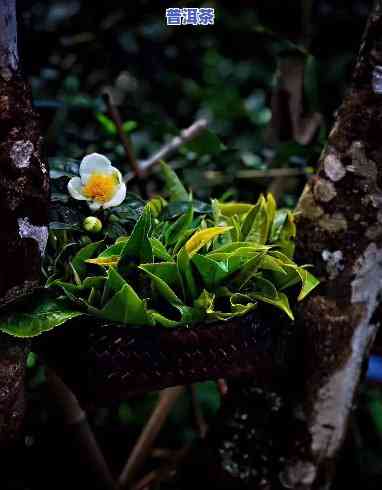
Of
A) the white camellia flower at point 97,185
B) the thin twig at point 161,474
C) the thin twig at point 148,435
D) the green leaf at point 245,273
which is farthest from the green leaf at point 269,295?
the thin twig at point 161,474

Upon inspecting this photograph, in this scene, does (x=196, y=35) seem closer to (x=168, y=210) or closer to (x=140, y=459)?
(x=168, y=210)

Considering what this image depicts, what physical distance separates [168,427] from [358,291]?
3.18ft

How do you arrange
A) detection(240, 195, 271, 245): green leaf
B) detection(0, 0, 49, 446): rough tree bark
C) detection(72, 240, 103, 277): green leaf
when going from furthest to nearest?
detection(240, 195, 271, 245): green leaf < detection(72, 240, 103, 277): green leaf < detection(0, 0, 49, 446): rough tree bark

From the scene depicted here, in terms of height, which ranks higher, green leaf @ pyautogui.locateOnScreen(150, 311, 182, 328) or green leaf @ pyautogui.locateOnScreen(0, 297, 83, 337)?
green leaf @ pyautogui.locateOnScreen(0, 297, 83, 337)

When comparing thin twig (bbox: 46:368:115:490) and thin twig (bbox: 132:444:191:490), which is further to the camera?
thin twig (bbox: 132:444:191:490)

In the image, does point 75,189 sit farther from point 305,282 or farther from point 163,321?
point 305,282

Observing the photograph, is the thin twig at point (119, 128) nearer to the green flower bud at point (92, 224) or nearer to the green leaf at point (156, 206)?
the green leaf at point (156, 206)

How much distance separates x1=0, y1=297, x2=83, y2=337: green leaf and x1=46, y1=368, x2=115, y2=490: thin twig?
27 centimetres

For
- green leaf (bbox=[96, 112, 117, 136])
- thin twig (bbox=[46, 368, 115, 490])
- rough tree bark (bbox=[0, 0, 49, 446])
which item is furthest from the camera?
green leaf (bbox=[96, 112, 117, 136])

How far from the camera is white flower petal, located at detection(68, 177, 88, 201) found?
0.79 metres

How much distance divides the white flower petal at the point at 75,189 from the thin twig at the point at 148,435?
0.44 meters

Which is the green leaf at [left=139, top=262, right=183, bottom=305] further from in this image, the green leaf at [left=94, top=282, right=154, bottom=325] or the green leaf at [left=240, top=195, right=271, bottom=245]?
the green leaf at [left=240, top=195, right=271, bottom=245]

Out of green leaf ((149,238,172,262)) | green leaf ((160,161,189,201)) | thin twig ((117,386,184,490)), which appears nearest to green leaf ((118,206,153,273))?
green leaf ((149,238,172,262))

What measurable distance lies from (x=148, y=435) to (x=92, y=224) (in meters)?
0.51
